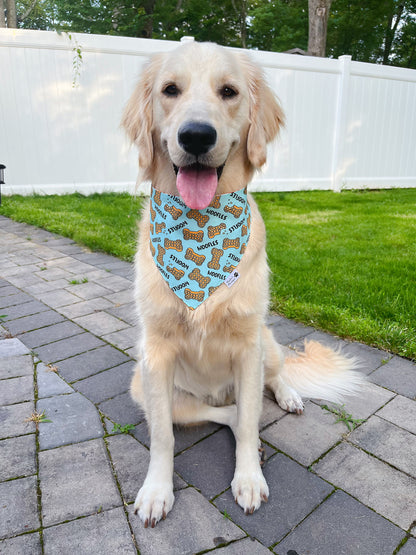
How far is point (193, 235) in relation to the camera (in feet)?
6.14

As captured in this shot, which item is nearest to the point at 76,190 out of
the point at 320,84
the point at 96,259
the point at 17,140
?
the point at 17,140

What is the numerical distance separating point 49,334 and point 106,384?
0.84 meters

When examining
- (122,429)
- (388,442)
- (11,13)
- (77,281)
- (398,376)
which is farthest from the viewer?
(11,13)

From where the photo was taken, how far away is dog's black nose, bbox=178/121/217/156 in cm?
154

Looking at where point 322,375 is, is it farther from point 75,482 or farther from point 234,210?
point 75,482

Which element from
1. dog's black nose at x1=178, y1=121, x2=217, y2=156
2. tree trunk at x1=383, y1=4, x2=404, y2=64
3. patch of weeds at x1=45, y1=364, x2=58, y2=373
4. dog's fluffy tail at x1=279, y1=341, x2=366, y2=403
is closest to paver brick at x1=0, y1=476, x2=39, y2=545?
patch of weeds at x1=45, y1=364, x2=58, y2=373

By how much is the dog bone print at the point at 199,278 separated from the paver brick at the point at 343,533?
3.23 ft

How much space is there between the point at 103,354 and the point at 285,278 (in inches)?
74.2

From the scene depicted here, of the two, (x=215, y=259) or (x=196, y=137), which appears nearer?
(x=196, y=137)

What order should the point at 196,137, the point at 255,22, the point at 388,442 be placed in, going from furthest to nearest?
1. the point at 255,22
2. the point at 388,442
3. the point at 196,137

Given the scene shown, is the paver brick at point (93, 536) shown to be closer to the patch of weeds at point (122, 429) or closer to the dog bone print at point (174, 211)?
the patch of weeds at point (122, 429)

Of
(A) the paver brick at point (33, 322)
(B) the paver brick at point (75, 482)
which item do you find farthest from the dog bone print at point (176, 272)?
(A) the paver brick at point (33, 322)

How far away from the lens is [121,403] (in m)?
2.24

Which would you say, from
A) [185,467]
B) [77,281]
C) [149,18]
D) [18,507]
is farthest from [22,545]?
[149,18]
